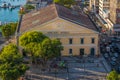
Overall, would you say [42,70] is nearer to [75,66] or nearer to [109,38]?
[75,66]

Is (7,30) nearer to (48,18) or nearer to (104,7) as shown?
(48,18)

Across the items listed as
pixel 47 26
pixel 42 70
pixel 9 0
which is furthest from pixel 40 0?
pixel 42 70

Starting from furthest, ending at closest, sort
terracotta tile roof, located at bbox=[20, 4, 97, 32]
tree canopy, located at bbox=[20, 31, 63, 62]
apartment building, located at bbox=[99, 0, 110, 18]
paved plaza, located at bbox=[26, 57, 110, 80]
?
apartment building, located at bbox=[99, 0, 110, 18], terracotta tile roof, located at bbox=[20, 4, 97, 32], tree canopy, located at bbox=[20, 31, 63, 62], paved plaza, located at bbox=[26, 57, 110, 80]

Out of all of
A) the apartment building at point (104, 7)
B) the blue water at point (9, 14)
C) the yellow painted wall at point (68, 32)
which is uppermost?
the yellow painted wall at point (68, 32)

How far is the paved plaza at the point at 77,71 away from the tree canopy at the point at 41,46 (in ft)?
7.96

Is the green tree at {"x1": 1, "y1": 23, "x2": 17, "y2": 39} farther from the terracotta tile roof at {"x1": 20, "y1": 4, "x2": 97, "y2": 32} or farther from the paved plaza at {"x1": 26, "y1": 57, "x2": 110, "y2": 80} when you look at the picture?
the paved plaza at {"x1": 26, "y1": 57, "x2": 110, "y2": 80}

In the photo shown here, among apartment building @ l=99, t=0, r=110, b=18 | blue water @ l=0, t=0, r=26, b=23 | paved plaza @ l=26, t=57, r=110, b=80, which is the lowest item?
blue water @ l=0, t=0, r=26, b=23

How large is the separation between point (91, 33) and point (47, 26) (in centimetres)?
773

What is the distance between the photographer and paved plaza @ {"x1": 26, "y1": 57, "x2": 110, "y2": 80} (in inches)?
2062

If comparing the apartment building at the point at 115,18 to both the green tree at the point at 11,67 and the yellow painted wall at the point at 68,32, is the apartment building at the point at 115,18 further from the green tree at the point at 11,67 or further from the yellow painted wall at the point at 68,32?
the green tree at the point at 11,67

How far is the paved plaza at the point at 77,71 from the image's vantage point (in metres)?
52.4

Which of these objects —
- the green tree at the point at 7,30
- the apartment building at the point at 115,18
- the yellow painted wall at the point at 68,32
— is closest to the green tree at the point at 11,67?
the yellow painted wall at the point at 68,32

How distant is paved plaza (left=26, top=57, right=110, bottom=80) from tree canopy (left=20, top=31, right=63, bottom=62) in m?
2.43

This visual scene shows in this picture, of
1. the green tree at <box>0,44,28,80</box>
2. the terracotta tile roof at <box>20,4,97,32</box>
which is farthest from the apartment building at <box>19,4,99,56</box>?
the green tree at <box>0,44,28,80</box>
